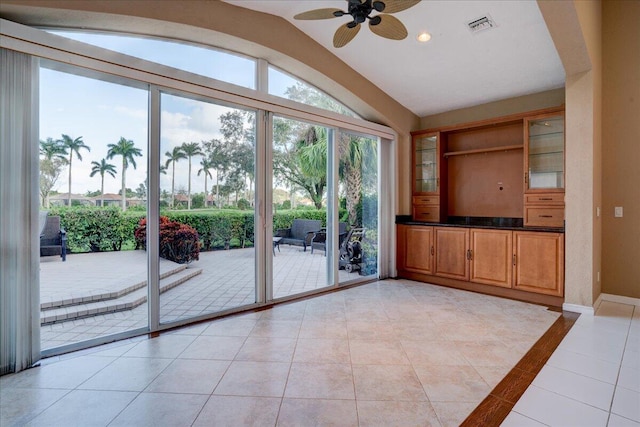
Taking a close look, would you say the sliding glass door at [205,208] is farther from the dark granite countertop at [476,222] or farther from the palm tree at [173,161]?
the dark granite countertop at [476,222]

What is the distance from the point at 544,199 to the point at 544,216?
225 mm

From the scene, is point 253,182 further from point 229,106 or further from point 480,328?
point 480,328

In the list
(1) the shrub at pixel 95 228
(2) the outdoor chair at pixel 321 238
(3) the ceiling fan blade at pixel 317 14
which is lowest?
(2) the outdoor chair at pixel 321 238

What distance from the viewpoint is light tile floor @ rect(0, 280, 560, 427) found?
1.92 meters

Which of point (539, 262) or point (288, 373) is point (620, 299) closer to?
point (539, 262)

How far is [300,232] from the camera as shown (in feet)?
15.0

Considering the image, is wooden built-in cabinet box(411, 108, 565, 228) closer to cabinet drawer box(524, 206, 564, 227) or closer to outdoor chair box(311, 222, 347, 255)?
cabinet drawer box(524, 206, 564, 227)

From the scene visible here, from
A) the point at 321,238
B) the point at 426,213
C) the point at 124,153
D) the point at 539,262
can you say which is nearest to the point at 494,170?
the point at 426,213

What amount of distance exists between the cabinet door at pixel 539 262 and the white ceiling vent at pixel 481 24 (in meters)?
2.53

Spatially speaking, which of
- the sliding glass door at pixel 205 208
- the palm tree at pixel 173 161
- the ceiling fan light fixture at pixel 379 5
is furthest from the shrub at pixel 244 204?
the ceiling fan light fixture at pixel 379 5

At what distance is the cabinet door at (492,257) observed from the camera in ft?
14.3

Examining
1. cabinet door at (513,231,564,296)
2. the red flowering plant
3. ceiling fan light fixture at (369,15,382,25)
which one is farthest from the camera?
cabinet door at (513,231,564,296)

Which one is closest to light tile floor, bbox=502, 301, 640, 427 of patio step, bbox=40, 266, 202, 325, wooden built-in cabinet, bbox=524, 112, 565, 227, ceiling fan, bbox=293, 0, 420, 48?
wooden built-in cabinet, bbox=524, 112, 565, 227

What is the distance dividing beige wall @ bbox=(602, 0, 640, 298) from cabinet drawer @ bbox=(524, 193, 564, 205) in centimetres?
72
